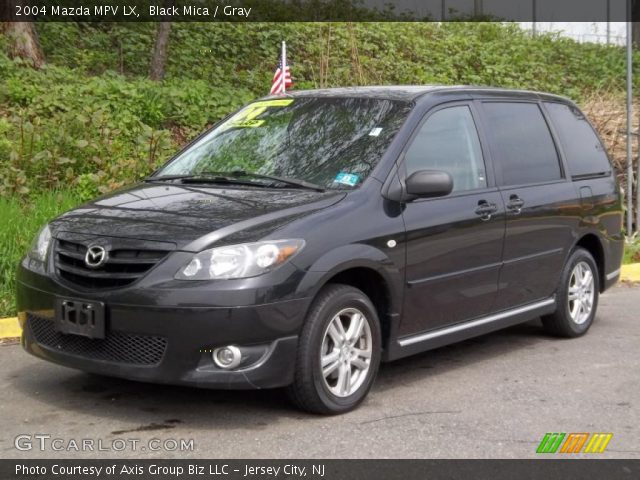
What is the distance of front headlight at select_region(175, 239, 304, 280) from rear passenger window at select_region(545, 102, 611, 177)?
3226mm

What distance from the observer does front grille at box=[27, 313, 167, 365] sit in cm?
488

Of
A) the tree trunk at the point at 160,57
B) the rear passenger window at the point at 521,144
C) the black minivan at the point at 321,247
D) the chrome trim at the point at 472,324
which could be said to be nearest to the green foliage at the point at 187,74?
the tree trunk at the point at 160,57

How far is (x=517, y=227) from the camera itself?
653 centimetres

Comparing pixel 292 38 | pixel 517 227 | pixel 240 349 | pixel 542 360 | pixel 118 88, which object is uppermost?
pixel 292 38

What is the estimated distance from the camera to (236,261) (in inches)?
192

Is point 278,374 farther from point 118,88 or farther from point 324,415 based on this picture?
point 118,88

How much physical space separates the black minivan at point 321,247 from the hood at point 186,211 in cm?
2

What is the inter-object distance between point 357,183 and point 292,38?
501 inches

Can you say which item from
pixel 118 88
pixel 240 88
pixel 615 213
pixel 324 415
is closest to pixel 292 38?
pixel 240 88

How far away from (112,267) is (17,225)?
3487 mm

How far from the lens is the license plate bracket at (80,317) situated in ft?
16.2

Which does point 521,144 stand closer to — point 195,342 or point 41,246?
point 195,342

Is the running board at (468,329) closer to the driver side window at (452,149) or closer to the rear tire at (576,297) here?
the rear tire at (576,297)
